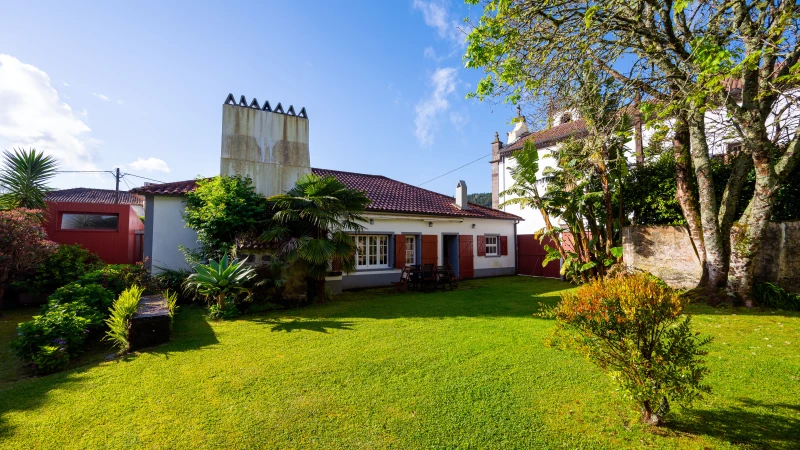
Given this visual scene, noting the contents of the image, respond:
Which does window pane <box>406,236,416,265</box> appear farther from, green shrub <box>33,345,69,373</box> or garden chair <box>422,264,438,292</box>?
green shrub <box>33,345,69,373</box>

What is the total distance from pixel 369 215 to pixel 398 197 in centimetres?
289

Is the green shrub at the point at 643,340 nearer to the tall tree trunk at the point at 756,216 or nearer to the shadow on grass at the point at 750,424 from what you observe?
the shadow on grass at the point at 750,424

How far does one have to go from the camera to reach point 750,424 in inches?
122

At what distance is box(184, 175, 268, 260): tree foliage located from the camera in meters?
9.20

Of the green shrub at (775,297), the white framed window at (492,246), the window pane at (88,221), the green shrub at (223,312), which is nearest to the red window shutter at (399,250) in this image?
the white framed window at (492,246)

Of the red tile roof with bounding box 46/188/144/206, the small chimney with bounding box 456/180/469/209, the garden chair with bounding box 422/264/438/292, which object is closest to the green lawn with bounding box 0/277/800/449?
the garden chair with bounding box 422/264/438/292

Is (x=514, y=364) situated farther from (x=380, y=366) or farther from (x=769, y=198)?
(x=769, y=198)

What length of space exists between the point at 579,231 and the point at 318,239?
9.13m

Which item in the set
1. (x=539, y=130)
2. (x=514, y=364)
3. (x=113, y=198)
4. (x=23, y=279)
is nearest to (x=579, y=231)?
(x=539, y=130)

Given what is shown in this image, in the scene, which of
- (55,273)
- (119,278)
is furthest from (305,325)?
(55,273)

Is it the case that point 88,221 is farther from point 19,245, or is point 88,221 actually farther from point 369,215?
point 369,215

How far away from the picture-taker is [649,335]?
2.93 m

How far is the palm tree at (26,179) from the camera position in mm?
10998

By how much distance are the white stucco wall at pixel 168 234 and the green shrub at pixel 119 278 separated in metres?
0.88
